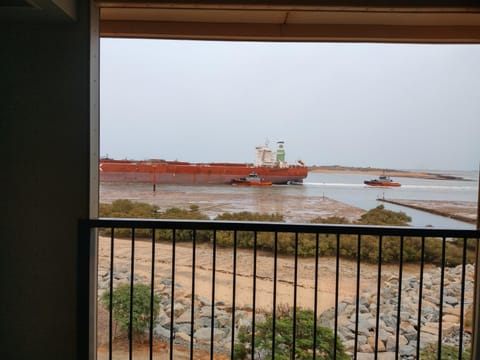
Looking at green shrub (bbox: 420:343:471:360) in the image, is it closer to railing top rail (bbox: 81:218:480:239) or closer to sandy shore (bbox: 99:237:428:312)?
sandy shore (bbox: 99:237:428:312)

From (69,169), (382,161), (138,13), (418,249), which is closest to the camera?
(69,169)

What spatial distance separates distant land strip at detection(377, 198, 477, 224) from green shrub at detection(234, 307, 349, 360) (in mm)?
1188

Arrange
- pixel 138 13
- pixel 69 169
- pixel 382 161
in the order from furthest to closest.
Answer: pixel 382 161, pixel 138 13, pixel 69 169

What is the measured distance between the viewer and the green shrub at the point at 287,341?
2.48 metres

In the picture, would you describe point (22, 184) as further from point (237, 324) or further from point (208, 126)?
point (237, 324)

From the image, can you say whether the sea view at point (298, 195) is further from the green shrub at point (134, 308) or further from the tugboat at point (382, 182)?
the green shrub at point (134, 308)

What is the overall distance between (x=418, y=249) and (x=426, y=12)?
165 cm

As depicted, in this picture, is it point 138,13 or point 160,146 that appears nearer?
point 138,13

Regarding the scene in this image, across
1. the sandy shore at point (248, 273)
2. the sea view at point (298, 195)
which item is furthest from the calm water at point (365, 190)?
the sandy shore at point (248, 273)

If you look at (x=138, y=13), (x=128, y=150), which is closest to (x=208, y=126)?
(x=128, y=150)

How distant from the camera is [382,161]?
8.55ft

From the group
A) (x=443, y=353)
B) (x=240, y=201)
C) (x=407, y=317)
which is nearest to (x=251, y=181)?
(x=240, y=201)

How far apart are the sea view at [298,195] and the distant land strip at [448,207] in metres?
0.03

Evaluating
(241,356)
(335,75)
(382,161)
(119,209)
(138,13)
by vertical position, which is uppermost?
(138,13)
